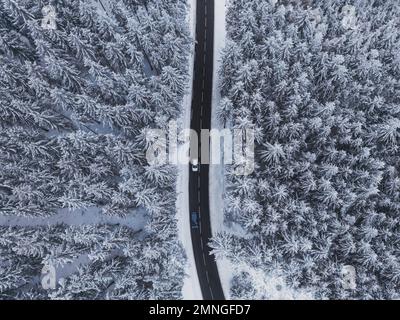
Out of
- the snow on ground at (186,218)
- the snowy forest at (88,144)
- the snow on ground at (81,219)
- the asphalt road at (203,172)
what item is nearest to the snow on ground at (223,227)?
the asphalt road at (203,172)

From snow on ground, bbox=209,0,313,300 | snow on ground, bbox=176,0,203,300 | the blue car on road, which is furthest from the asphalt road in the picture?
snow on ground, bbox=209,0,313,300

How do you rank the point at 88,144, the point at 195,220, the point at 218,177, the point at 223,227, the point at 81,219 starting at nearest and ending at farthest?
the point at 88,144 → the point at 223,227 → the point at 195,220 → the point at 81,219 → the point at 218,177

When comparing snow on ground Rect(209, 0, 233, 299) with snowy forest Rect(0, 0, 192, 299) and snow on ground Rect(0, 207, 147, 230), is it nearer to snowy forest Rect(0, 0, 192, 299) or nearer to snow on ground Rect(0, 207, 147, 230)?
snowy forest Rect(0, 0, 192, 299)

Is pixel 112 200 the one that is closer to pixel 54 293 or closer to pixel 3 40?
pixel 54 293

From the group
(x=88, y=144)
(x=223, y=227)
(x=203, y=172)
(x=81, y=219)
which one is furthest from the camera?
(x=203, y=172)

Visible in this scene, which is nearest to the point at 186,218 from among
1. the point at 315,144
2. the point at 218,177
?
the point at 218,177

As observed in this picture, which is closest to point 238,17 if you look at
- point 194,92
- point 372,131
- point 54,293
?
point 194,92

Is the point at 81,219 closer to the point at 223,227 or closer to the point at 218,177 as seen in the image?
the point at 223,227
